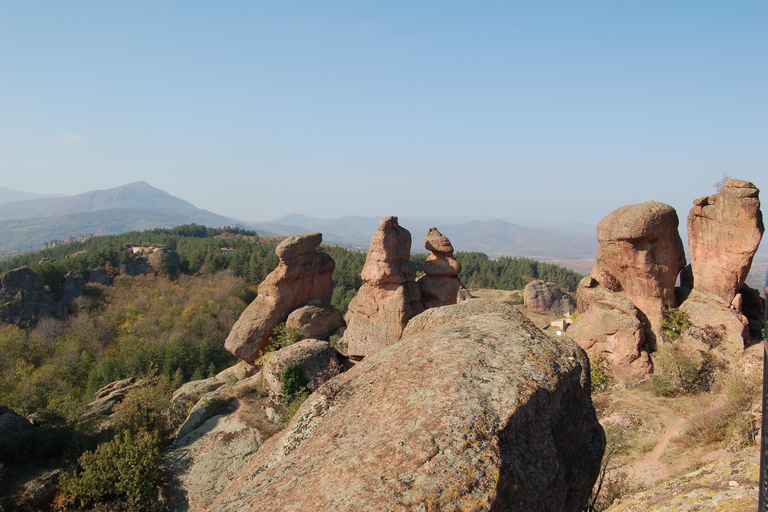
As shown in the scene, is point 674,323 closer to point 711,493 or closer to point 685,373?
point 685,373

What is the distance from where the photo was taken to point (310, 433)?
16.5 feet

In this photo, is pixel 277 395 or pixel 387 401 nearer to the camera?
pixel 387 401

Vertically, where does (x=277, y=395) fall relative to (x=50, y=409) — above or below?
above

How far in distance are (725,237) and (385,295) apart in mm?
17512

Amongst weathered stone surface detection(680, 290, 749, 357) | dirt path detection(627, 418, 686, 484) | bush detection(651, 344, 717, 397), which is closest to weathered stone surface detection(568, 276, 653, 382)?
bush detection(651, 344, 717, 397)

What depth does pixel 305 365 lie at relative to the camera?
724 inches

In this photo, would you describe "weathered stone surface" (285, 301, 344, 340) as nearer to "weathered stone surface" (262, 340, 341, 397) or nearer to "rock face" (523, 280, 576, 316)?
"weathered stone surface" (262, 340, 341, 397)

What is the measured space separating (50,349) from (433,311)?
72.3 m

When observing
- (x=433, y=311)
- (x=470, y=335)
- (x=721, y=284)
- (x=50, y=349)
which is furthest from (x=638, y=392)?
(x=50, y=349)

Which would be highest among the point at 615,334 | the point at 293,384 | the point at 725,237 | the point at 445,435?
the point at 725,237

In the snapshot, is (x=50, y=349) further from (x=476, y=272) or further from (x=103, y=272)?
(x=476, y=272)

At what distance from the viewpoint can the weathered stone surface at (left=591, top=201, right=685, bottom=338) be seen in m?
22.4

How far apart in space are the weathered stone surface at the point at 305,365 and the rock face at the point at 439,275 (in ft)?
21.2

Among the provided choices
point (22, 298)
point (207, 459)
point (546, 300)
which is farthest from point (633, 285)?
point (22, 298)
